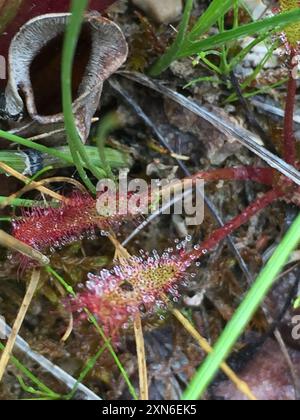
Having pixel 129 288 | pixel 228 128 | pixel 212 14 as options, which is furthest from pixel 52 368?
pixel 212 14

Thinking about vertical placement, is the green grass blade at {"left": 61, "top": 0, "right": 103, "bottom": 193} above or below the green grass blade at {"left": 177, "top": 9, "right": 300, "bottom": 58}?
below

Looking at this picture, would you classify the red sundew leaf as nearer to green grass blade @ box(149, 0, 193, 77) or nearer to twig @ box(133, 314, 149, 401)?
green grass blade @ box(149, 0, 193, 77)

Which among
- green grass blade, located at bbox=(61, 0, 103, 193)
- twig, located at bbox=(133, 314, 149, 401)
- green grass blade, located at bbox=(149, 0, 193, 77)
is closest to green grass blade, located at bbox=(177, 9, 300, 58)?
green grass blade, located at bbox=(149, 0, 193, 77)

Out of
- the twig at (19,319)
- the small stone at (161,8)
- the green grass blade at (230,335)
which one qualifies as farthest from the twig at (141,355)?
the small stone at (161,8)

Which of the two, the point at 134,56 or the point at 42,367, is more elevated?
the point at 134,56
